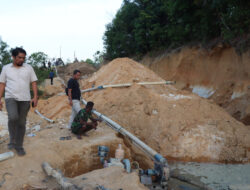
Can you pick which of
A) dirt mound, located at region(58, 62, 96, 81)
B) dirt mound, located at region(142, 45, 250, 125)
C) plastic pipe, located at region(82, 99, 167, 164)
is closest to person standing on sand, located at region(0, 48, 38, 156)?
plastic pipe, located at region(82, 99, 167, 164)

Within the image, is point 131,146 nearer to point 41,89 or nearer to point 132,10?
point 41,89

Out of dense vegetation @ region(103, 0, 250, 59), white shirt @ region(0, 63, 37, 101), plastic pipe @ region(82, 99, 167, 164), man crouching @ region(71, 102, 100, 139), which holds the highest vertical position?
dense vegetation @ region(103, 0, 250, 59)

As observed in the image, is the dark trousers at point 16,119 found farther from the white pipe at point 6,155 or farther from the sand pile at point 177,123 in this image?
the sand pile at point 177,123

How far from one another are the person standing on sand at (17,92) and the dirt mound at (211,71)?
806 centimetres

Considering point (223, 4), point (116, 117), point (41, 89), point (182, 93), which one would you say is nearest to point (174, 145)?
point (116, 117)

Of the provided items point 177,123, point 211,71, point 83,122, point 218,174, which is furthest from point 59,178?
point 211,71

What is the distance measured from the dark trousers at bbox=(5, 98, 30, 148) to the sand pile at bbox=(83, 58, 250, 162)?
10.9 ft

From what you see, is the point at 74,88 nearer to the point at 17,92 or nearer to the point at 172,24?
the point at 17,92

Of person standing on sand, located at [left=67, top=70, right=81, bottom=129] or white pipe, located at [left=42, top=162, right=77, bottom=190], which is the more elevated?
person standing on sand, located at [left=67, top=70, right=81, bottom=129]

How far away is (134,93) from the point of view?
7.57 meters

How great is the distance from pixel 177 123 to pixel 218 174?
176cm

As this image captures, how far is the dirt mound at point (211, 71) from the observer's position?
34.6 ft

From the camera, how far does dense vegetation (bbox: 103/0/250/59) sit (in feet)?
35.0

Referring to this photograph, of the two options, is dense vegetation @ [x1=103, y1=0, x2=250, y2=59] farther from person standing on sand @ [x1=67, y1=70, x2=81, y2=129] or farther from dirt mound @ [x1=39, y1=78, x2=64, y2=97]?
person standing on sand @ [x1=67, y1=70, x2=81, y2=129]
